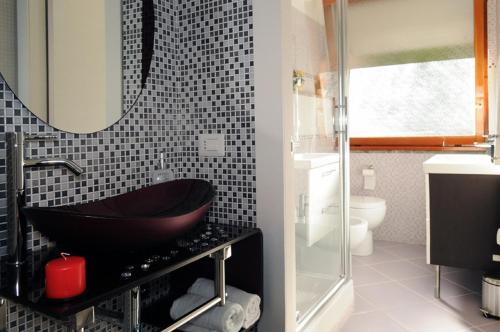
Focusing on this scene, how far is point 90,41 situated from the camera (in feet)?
4.48

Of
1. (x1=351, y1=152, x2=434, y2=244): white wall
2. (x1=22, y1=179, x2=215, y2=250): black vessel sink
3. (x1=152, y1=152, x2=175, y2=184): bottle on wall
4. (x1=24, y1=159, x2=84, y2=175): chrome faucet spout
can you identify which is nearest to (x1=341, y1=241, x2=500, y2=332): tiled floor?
(x1=351, y1=152, x2=434, y2=244): white wall

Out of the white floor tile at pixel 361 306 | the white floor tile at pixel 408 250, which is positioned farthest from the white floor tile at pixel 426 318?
the white floor tile at pixel 408 250

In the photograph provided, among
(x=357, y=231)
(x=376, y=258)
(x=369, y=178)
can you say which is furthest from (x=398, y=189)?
(x=357, y=231)

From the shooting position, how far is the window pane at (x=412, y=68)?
3.40 m

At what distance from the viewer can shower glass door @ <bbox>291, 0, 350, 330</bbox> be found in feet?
6.16

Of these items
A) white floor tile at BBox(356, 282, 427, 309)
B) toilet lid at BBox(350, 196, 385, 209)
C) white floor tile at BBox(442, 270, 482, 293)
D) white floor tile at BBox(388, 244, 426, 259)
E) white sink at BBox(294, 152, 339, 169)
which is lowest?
white floor tile at BBox(356, 282, 427, 309)

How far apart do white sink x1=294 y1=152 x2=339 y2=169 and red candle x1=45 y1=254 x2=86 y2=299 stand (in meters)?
1.10

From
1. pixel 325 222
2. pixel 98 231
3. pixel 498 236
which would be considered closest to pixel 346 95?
pixel 325 222

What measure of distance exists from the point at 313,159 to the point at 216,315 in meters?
1.01

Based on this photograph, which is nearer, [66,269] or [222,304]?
[66,269]

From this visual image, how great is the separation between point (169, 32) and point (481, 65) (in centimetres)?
276

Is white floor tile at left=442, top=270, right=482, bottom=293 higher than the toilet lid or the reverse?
the reverse

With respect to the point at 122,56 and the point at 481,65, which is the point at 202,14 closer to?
the point at 122,56

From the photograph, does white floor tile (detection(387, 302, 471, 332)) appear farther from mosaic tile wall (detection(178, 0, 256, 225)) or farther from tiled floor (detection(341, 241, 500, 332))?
mosaic tile wall (detection(178, 0, 256, 225))
